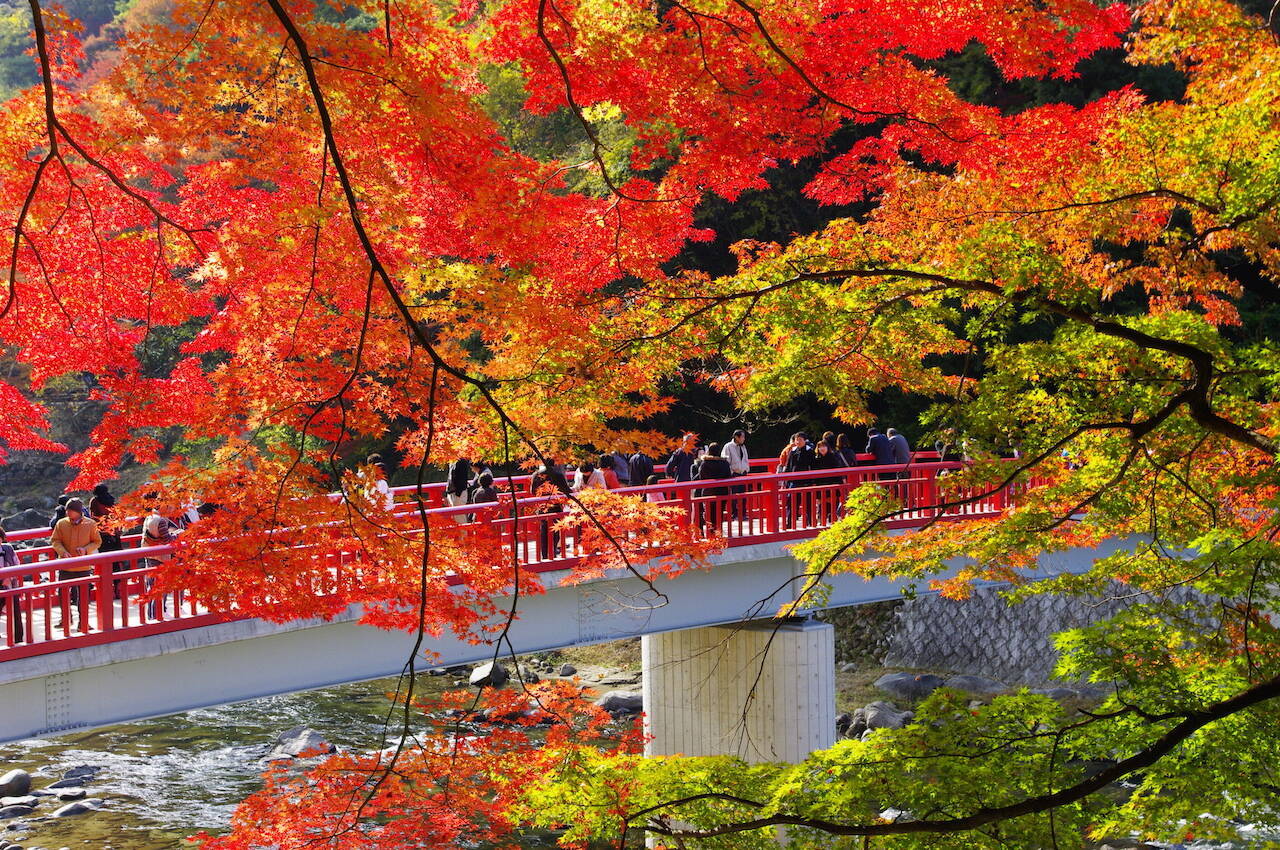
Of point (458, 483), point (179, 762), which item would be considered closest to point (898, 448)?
point (458, 483)

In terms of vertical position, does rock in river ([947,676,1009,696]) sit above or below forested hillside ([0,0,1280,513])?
below

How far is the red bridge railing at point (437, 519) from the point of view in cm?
827

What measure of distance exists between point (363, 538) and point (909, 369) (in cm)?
478

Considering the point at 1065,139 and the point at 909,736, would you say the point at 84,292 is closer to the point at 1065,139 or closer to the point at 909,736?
the point at 909,736

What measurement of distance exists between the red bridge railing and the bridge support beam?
4.39 ft

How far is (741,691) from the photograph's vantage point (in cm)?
1352

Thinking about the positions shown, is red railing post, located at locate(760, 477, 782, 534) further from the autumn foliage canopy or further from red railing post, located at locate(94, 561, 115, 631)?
red railing post, located at locate(94, 561, 115, 631)

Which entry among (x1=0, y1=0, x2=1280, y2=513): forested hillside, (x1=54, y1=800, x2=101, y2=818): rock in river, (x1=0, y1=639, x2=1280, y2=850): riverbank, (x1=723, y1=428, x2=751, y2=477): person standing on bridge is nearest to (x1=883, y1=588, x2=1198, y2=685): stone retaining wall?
(x1=0, y1=639, x2=1280, y2=850): riverbank

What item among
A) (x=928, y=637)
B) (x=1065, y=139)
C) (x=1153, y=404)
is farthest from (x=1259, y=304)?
(x=1153, y=404)

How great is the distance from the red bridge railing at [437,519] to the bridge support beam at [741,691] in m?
1.34

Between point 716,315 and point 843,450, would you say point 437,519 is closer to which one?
point 716,315

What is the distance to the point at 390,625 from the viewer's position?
9.20m

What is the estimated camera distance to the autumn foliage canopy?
21.1 feet

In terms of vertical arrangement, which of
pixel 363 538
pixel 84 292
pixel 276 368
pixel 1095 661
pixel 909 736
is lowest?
pixel 909 736
